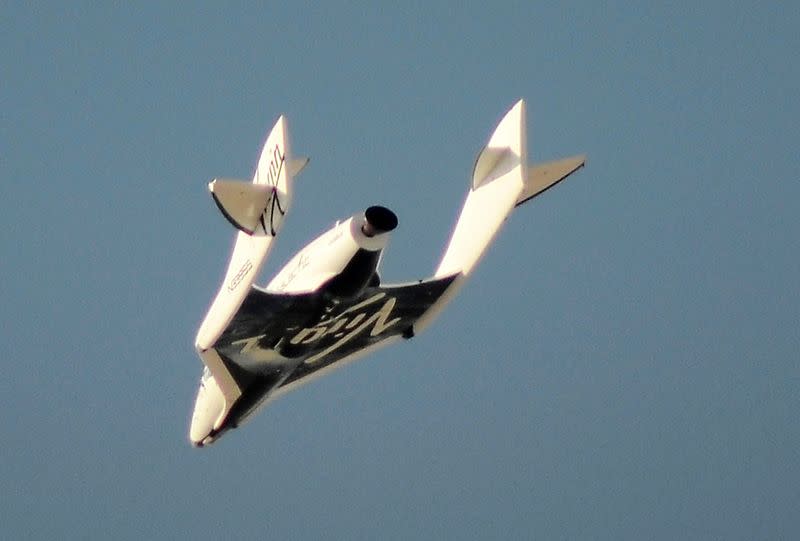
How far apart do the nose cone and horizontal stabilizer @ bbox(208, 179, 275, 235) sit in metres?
10.3

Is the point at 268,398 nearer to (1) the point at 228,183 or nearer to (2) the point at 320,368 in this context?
(2) the point at 320,368

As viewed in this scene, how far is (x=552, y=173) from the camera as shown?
43.7 metres

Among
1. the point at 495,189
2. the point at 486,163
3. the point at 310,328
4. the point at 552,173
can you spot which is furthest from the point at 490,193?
the point at 310,328

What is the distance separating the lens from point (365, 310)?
42.8m

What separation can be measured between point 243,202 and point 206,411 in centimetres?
1252

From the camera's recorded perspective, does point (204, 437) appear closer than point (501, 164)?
No

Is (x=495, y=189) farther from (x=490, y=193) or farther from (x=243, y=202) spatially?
(x=243, y=202)

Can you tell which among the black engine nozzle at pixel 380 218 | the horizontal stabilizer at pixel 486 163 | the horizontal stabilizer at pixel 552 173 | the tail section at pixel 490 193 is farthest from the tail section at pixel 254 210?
the horizontal stabilizer at pixel 552 173

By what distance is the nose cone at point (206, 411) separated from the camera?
48.7 metres

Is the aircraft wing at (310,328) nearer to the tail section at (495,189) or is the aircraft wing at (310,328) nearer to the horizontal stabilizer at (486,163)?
the tail section at (495,189)

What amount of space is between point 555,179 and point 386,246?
6.11 metres

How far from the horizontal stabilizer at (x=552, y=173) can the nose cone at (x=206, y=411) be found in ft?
34.7

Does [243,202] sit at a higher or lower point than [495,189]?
higher

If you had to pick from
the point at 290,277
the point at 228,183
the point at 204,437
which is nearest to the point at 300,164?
the point at 290,277
